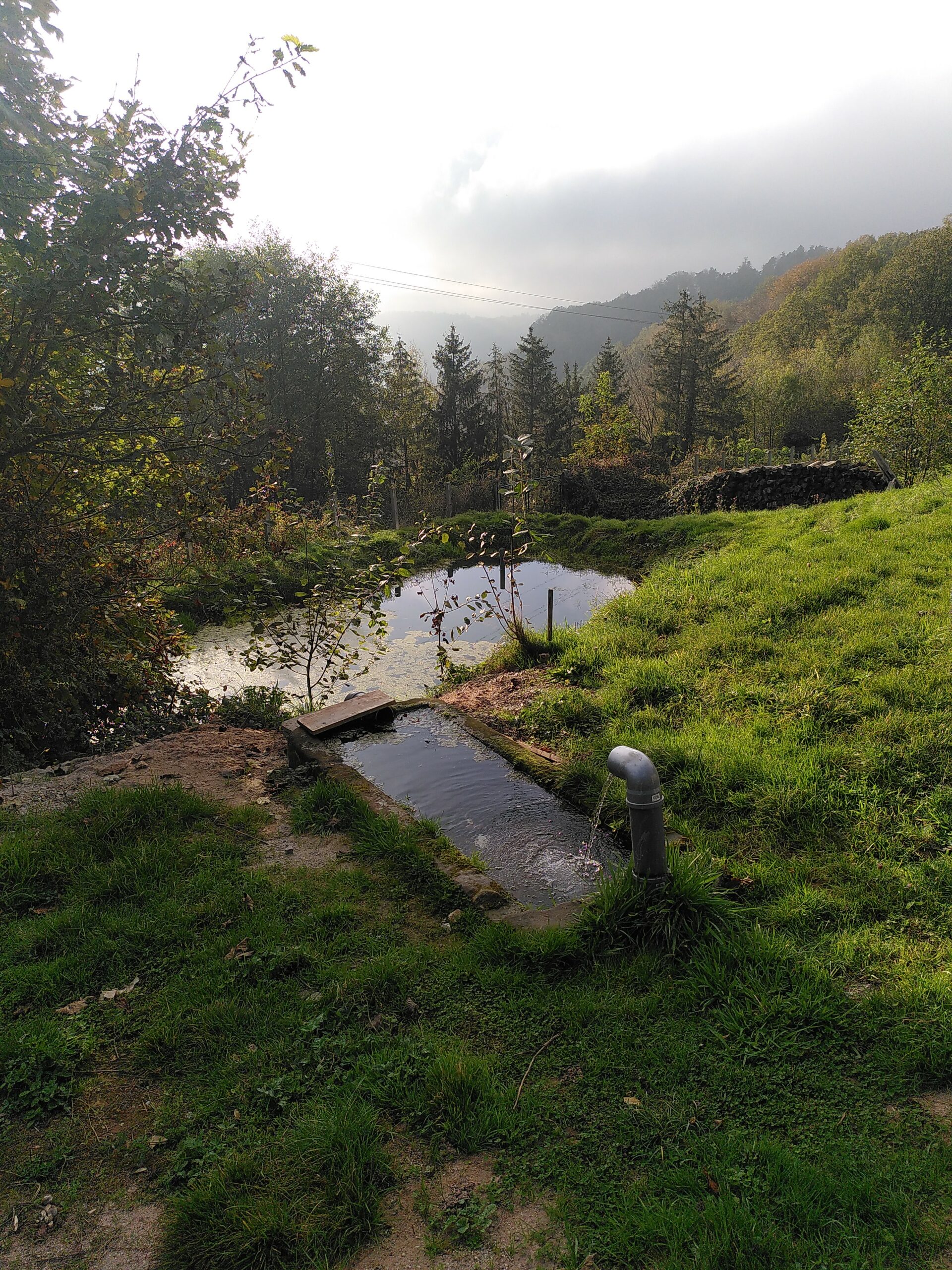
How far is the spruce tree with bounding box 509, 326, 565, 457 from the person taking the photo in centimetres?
3972

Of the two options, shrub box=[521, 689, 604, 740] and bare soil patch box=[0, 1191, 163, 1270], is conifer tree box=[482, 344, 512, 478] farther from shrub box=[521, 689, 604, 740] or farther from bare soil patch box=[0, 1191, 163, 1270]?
bare soil patch box=[0, 1191, 163, 1270]

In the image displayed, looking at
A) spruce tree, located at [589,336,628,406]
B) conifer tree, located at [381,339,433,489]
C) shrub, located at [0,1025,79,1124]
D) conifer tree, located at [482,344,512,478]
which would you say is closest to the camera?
shrub, located at [0,1025,79,1124]

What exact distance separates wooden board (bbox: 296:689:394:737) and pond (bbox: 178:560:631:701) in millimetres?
584

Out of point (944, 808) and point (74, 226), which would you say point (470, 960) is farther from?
point (74, 226)

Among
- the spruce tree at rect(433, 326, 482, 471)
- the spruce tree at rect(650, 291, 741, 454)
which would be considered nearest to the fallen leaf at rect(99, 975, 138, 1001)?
the spruce tree at rect(433, 326, 482, 471)

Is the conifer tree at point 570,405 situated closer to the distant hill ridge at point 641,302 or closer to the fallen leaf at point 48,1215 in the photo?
the fallen leaf at point 48,1215

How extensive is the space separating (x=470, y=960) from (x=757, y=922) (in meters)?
1.32

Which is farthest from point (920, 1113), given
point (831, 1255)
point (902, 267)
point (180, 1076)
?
point (902, 267)

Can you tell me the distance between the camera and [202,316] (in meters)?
4.26

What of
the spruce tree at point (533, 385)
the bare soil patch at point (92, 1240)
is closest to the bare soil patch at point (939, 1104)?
the bare soil patch at point (92, 1240)

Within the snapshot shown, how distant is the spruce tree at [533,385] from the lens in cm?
3972

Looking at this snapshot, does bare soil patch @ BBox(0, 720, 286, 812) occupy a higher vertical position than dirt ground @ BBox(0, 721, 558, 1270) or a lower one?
higher

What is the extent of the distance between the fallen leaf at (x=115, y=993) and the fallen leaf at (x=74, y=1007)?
56 millimetres

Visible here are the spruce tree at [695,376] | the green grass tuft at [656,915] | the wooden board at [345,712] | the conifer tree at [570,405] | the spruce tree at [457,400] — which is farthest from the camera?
the conifer tree at [570,405]
